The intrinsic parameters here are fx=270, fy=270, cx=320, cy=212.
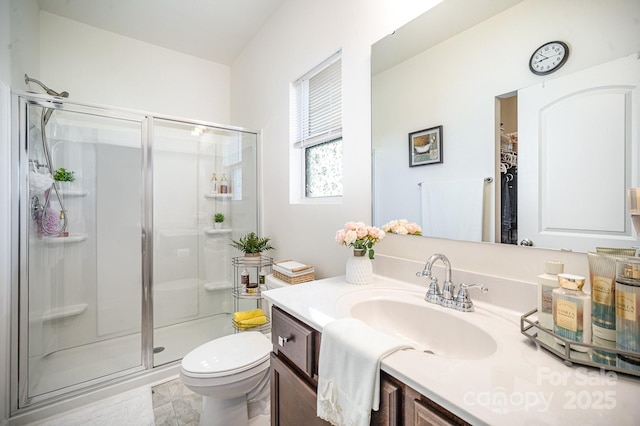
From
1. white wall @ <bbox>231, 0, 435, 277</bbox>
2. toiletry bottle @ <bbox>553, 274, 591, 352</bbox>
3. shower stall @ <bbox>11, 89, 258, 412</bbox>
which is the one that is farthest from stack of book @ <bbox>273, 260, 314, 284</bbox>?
toiletry bottle @ <bbox>553, 274, 591, 352</bbox>

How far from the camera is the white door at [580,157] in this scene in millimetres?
682

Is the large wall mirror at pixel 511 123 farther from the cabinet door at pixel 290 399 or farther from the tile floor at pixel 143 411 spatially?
the tile floor at pixel 143 411

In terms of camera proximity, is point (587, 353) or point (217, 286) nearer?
point (587, 353)

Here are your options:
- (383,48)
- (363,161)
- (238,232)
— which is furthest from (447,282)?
(238,232)

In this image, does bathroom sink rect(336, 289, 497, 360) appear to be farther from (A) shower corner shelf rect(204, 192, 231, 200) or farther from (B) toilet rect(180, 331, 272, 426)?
(A) shower corner shelf rect(204, 192, 231, 200)

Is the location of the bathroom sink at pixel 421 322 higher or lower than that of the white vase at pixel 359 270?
lower

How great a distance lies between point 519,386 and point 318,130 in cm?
157

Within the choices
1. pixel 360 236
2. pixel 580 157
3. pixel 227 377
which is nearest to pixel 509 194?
pixel 580 157

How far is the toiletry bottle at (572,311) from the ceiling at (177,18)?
237 cm

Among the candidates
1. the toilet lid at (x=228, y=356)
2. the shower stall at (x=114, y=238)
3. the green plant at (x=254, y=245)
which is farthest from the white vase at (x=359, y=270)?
the shower stall at (x=114, y=238)

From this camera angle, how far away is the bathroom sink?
0.80 meters

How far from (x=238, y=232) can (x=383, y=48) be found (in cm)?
178

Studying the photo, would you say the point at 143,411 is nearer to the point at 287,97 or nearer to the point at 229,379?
the point at 229,379

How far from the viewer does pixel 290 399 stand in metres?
0.95
